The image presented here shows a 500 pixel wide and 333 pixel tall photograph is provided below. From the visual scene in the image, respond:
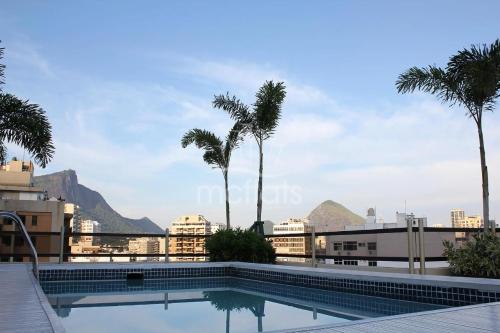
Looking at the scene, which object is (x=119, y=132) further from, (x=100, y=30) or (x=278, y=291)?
(x=278, y=291)

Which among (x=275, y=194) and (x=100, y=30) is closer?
(x=100, y=30)

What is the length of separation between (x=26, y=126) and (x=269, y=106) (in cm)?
565

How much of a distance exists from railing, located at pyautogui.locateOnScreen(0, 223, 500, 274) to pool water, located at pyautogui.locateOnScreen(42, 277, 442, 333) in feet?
4.33

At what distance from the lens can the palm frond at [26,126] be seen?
9969 mm

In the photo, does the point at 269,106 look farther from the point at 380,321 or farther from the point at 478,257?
the point at 380,321

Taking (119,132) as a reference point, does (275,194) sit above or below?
below

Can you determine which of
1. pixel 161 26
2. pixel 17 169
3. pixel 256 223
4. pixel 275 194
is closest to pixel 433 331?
pixel 256 223

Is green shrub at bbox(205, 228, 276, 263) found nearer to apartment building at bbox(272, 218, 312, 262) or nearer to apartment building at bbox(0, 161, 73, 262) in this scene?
apartment building at bbox(272, 218, 312, 262)

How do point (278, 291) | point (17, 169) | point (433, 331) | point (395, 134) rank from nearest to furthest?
1. point (433, 331)
2. point (278, 291)
3. point (395, 134)
4. point (17, 169)

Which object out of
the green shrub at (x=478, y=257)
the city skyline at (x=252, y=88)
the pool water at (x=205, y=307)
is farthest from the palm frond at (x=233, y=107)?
the green shrub at (x=478, y=257)

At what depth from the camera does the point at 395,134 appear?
17016mm

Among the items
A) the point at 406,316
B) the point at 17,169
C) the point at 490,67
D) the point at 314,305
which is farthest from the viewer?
the point at 17,169

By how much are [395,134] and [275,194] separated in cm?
484

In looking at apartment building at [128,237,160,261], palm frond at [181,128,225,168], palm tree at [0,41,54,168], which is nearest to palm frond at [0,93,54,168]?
palm tree at [0,41,54,168]
